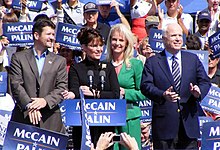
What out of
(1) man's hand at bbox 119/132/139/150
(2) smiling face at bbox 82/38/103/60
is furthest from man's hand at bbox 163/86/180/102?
(1) man's hand at bbox 119/132/139/150

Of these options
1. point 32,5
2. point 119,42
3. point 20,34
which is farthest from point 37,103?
point 32,5

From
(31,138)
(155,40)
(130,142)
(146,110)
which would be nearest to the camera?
(130,142)

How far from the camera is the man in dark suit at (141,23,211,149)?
9.17 meters

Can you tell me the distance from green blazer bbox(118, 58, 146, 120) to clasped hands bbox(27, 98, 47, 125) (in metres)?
0.99

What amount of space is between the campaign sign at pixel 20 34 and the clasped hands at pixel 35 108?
3.19m

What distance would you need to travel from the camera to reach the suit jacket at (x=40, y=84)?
30.3 ft

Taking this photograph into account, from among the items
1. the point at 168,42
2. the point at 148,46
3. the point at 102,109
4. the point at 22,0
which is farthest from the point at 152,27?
the point at 102,109

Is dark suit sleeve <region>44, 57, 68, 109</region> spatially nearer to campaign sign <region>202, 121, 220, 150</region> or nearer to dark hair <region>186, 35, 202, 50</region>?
campaign sign <region>202, 121, 220, 150</region>

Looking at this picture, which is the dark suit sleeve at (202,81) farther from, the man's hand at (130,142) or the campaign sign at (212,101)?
the man's hand at (130,142)

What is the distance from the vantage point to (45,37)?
9539mm

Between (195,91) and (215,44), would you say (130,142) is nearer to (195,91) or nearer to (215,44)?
(195,91)

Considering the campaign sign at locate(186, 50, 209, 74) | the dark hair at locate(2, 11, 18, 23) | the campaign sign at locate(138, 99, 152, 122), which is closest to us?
the campaign sign at locate(186, 50, 209, 74)

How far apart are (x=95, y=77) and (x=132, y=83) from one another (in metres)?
0.59

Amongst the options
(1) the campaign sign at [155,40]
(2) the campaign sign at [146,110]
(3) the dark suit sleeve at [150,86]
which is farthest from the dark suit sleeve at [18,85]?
(1) the campaign sign at [155,40]
